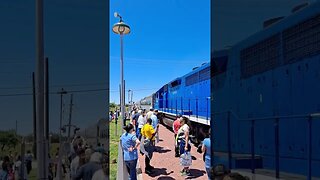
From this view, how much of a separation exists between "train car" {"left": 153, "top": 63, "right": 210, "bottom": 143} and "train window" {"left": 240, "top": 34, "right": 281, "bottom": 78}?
5.49 m

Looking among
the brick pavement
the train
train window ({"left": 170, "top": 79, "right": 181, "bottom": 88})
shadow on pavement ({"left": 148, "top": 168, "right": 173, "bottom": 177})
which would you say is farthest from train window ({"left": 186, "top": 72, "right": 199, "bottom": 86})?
the train

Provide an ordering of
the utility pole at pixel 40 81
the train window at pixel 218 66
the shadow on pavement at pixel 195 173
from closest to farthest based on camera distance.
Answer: the utility pole at pixel 40 81
the train window at pixel 218 66
the shadow on pavement at pixel 195 173

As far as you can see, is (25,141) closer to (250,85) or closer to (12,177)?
(12,177)

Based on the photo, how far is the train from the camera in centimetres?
188

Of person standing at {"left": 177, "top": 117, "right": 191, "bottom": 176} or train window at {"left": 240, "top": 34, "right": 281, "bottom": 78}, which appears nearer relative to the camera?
train window at {"left": 240, "top": 34, "right": 281, "bottom": 78}

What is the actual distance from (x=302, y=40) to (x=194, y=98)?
8.24 meters

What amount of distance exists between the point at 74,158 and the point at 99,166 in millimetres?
174

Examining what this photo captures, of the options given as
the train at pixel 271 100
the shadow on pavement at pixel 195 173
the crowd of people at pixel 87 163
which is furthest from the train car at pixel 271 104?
the shadow on pavement at pixel 195 173

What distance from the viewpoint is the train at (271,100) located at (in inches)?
74.1

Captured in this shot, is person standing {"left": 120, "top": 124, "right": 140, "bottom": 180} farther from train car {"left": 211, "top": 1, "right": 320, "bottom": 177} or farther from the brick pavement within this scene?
train car {"left": 211, "top": 1, "right": 320, "bottom": 177}

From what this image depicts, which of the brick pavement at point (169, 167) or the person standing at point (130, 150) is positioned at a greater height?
the person standing at point (130, 150)

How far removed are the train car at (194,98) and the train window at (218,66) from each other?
5.80 meters

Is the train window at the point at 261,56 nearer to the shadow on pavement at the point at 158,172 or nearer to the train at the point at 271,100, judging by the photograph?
the train at the point at 271,100

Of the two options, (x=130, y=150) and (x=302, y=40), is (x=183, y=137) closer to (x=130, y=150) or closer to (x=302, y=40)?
(x=130, y=150)
